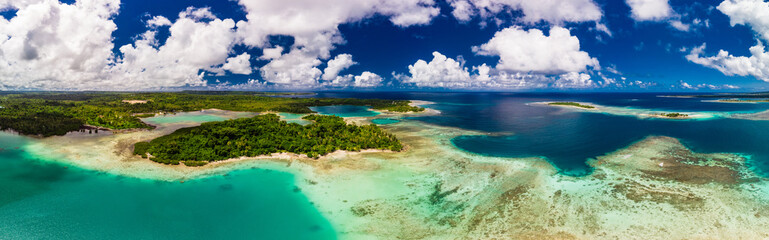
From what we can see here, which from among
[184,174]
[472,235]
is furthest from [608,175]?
[184,174]

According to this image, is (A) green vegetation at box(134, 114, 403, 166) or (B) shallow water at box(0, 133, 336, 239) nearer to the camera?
(B) shallow water at box(0, 133, 336, 239)

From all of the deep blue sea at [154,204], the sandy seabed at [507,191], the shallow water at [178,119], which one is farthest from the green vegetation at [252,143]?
the shallow water at [178,119]

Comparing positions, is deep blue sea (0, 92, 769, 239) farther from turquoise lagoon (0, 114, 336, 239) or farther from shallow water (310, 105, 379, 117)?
shallow water (310, 105, 379, 117)

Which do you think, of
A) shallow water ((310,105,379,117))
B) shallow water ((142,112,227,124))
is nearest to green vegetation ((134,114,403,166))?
shallow water ((142,112,227,124))

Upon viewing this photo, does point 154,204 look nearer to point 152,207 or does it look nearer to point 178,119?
point 152,207

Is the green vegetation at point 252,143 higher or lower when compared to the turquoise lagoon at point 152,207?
higher

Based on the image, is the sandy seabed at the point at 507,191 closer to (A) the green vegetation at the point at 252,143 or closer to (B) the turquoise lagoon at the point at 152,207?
(A) the green vegetation at the point at 252,143

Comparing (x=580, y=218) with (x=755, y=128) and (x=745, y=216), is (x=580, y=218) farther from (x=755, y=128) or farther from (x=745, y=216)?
(x=755, y=128)
